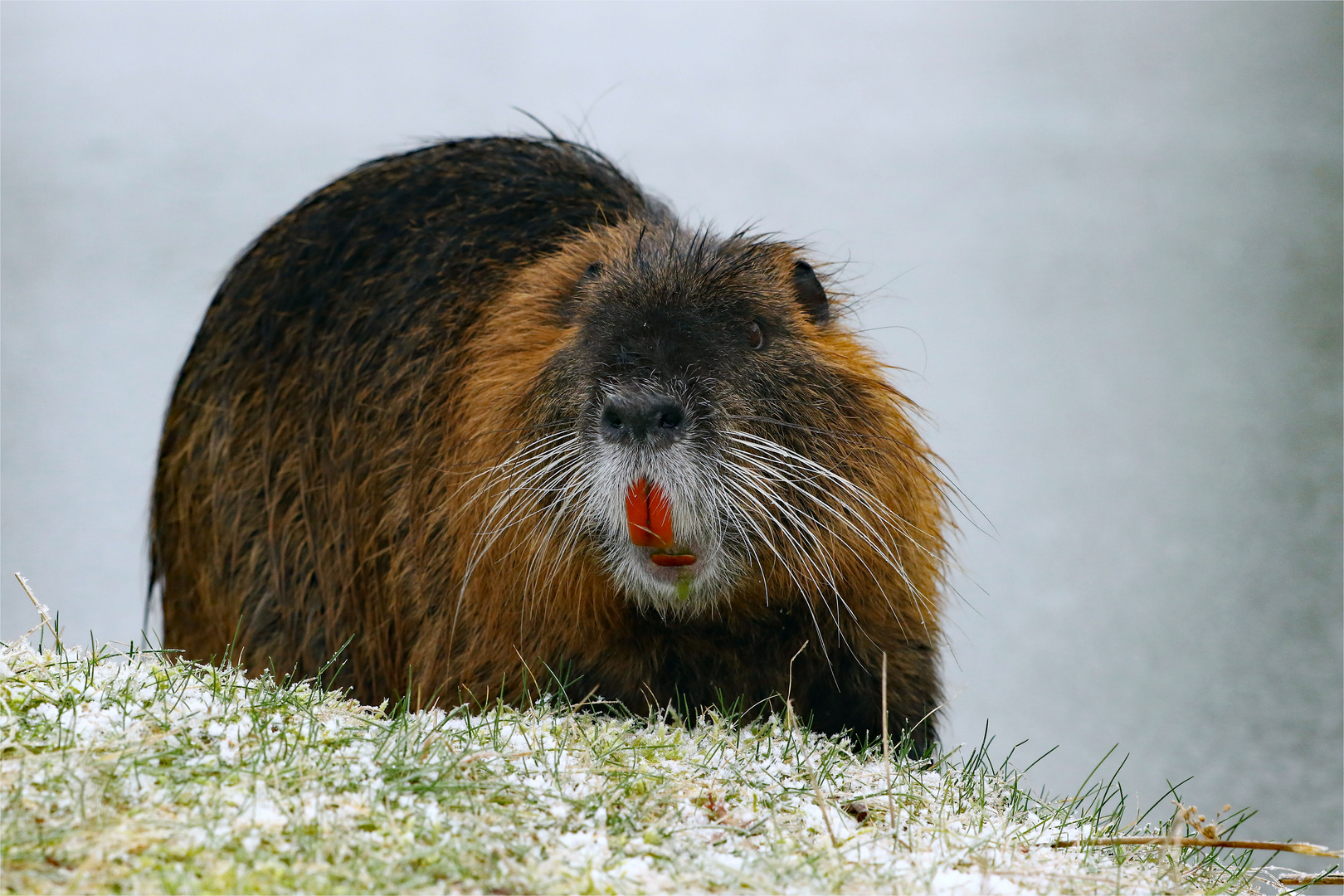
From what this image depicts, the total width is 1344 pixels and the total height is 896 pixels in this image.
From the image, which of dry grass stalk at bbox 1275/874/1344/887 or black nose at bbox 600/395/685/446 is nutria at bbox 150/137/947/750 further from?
dry grass stalk at bbox 1275/874/1344/887

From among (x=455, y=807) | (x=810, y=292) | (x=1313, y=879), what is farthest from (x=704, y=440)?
(x=1313, y=879)

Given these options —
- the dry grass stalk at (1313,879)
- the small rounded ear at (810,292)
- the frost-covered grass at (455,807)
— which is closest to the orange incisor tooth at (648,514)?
the frost-covered grass at (455,807)

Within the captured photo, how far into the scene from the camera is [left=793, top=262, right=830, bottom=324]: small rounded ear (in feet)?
9.44

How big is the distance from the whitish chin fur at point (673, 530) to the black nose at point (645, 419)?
0.02 metres

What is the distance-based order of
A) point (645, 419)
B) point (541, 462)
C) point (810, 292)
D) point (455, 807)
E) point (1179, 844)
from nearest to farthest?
point (455, 807) < point (1179, 844) < point (645, 419) < point (541, 462) < point (810, 292)

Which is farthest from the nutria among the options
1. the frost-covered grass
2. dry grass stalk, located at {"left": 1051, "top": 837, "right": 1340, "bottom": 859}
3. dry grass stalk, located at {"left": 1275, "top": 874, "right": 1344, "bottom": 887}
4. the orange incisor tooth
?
dry grass stalk, located at {"left": 1275, "top": 874, "right": 1344, "bottom": 887}

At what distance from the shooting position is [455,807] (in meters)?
1.78

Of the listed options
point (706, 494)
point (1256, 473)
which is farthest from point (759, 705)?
point (1256, 473)

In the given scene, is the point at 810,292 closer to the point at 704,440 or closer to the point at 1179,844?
the point at 704,440

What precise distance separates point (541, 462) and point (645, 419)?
0.36 m

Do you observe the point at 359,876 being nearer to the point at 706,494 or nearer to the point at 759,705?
the point at 706,494

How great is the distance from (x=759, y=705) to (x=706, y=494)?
586 millimetres

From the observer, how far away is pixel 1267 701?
5531mm

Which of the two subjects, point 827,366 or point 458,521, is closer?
point 827,366
